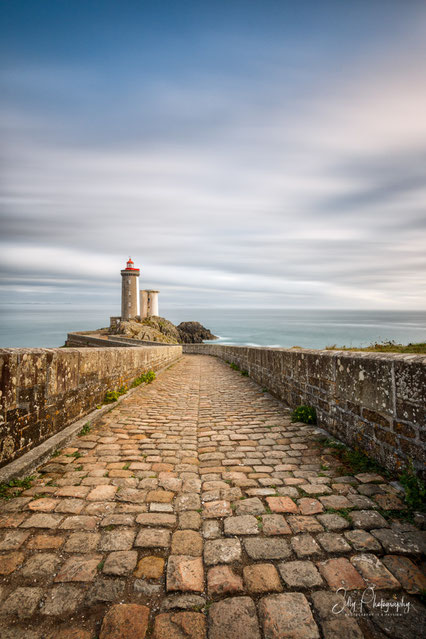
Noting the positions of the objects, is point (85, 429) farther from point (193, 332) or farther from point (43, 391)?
point (193, 332)

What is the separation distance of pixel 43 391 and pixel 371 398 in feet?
11.9

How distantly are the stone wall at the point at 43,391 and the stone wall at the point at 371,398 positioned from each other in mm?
3542

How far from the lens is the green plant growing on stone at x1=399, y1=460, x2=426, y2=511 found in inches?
96.3

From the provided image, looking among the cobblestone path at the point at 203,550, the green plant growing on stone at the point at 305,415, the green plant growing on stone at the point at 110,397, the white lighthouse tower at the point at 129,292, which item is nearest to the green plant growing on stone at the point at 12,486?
the cobblestone path at the point at 203,550

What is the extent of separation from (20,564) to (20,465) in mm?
1235

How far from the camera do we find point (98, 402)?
18.0ft

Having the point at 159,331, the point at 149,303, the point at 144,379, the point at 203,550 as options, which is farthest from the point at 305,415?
the point at 149,303

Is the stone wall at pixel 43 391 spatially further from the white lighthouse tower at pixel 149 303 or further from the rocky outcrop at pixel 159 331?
the white lighthouse tower at pixel 149 303

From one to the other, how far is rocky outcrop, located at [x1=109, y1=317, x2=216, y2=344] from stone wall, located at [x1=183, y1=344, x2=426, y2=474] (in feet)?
89.7

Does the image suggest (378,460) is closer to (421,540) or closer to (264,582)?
(421,540)

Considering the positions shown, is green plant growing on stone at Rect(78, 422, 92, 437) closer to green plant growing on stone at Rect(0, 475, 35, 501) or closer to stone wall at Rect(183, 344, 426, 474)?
green plant growing on stone at Rect(0, 475, 35, 501)

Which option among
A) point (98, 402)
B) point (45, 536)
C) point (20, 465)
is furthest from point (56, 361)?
point (45, 536)

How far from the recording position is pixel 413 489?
2.53 metres

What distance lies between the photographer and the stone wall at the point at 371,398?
2.68 meters
